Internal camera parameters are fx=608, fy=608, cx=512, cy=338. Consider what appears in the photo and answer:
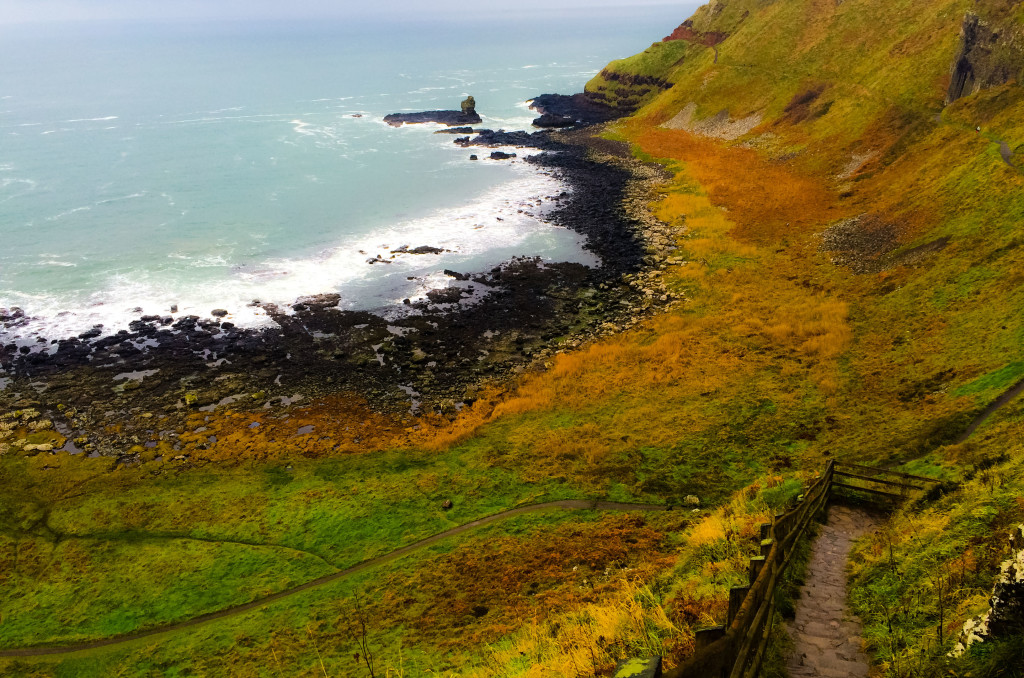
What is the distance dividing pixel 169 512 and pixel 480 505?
14.9 m

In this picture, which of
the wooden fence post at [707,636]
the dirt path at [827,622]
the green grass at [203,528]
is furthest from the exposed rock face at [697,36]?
the wooden fence post at [707,636]

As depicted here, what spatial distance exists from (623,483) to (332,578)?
1332 centimetres

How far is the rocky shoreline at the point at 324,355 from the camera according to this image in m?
36.8

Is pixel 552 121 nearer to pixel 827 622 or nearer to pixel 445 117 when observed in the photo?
pixel 445 117

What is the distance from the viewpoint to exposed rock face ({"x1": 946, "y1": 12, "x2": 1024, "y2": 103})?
56812 millimetres

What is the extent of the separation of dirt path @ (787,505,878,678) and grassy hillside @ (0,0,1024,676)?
0.49 meters

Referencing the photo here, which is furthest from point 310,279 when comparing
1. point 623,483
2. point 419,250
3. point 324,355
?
point 623,483

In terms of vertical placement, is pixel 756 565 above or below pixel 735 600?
below

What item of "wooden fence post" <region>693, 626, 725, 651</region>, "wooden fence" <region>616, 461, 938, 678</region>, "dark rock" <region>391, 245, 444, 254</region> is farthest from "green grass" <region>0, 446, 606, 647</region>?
"dark rock" <region>391, 245, 444, 254</region>

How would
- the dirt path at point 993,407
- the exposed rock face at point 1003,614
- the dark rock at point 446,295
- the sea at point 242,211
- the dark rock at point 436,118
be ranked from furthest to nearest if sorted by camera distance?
the dark rock at point 436,118, the sea at point 242,211, the dark rock at point 446,295, the dirt path at point 993,407, the exposed rock face at point 1003,614

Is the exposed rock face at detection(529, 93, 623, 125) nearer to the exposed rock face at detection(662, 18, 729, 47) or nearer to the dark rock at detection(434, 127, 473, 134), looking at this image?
the dark rock at detection(434, 127, 473, 134)

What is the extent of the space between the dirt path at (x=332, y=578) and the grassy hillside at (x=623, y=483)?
16.3 inches

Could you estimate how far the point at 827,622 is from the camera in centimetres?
1117

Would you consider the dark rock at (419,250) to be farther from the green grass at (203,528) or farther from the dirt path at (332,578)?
the dirt path at (332,578)
